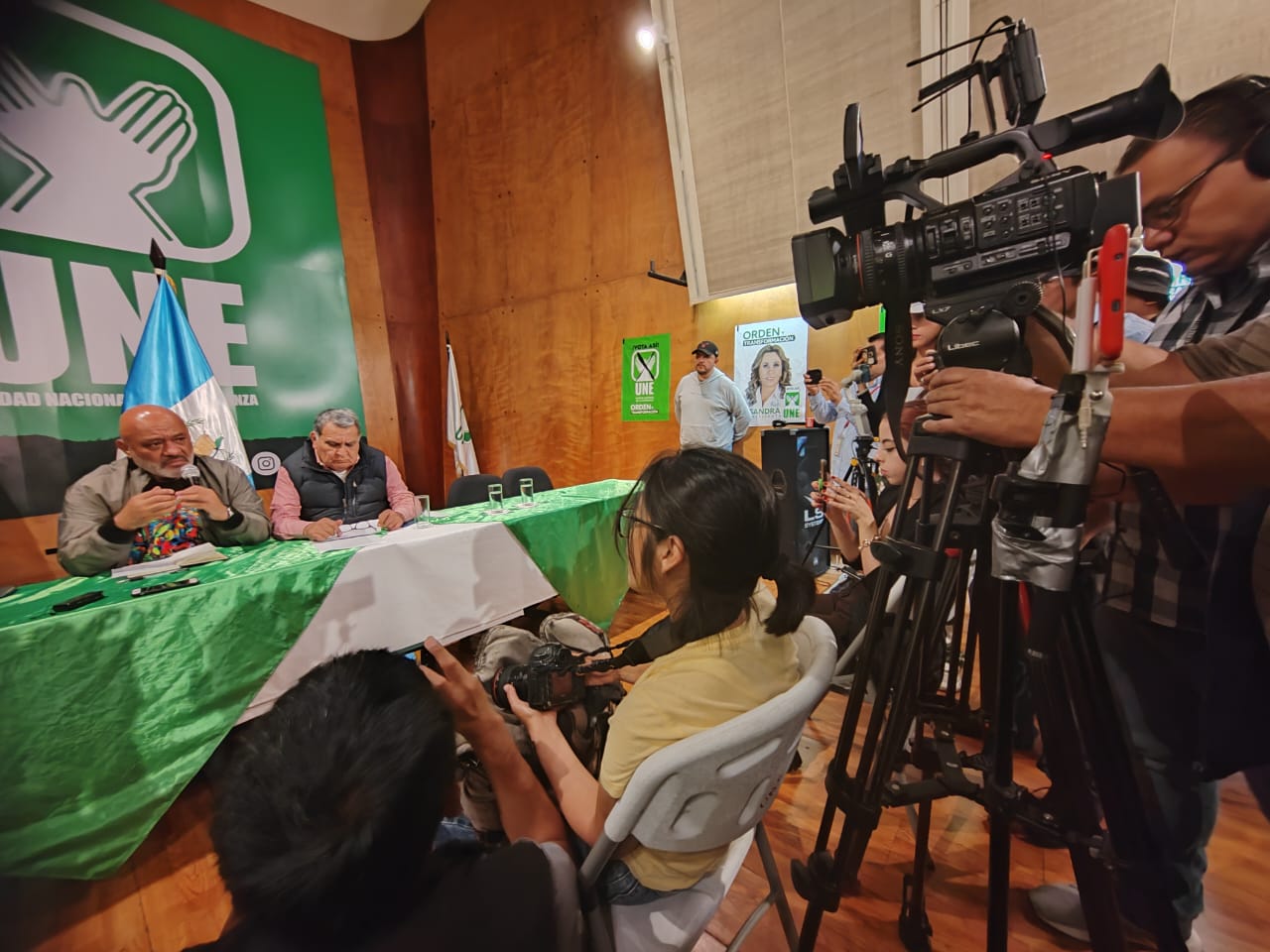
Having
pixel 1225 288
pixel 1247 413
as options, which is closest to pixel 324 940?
pixel 1247 413

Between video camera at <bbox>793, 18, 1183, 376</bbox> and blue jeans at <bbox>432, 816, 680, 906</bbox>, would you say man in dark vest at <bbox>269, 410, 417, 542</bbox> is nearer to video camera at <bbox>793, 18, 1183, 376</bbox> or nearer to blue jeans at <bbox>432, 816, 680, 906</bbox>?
blue jeans at <bbox>432, 816, 680, 906</bbox>

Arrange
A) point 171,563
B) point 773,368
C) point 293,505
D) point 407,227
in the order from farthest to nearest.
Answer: point 407,227 → point 773,368 → point 293,505 → point 171,563

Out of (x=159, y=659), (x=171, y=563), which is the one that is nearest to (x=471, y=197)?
(x=171, y=563)

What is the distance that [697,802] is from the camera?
2.15ft

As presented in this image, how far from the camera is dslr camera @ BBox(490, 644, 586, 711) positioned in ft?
3.04

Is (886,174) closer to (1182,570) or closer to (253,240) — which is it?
(1182,570)

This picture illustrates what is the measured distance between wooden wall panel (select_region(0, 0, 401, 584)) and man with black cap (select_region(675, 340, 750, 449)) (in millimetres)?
3398

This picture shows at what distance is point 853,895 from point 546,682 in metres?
1.13

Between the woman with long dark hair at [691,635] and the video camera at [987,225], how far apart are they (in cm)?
41

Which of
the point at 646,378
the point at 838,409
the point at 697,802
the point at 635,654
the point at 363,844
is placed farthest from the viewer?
the point at 646,378

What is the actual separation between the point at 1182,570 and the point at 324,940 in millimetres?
1488

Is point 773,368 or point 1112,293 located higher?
point 773,368

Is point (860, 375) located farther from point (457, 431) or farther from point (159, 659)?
point (457, 431)

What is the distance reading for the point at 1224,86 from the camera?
0.86m
